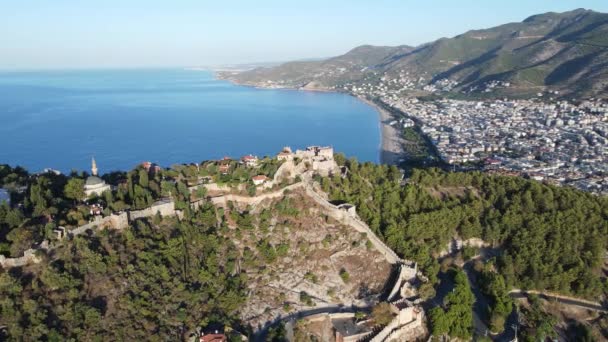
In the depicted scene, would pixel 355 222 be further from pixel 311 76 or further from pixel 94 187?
pixel 311 76

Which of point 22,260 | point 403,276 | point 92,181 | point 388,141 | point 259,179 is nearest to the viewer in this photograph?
point 22,260

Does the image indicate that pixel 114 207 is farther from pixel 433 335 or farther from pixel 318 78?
pixel 318 78

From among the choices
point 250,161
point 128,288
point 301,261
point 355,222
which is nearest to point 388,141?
point 250,161

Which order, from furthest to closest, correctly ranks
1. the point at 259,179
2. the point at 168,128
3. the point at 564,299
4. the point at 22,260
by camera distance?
the point at 168,128 → the point at 259,179 → the point at 564,299 → the point at 22,260

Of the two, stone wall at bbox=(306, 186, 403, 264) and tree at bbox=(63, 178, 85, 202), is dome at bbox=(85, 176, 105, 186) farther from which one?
stone wall at bbox=(306, 186, 403, 264)

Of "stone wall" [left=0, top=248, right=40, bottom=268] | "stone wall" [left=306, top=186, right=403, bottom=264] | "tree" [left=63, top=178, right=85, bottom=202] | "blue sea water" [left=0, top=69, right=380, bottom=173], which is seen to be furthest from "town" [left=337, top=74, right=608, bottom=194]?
"stone wall" [left=0, top=248, right=40, bottom=268]

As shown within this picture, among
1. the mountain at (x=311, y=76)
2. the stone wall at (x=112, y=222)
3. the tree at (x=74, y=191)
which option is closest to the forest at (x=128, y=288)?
the stone wall at (x=112, y=222)
